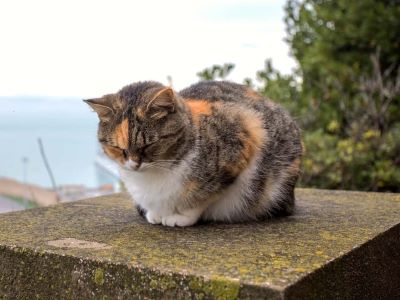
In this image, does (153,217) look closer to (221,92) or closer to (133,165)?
(133,165)

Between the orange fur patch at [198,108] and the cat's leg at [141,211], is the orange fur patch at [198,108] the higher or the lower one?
the higher one

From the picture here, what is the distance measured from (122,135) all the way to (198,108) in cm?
38

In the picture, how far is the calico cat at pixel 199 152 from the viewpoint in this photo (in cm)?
203

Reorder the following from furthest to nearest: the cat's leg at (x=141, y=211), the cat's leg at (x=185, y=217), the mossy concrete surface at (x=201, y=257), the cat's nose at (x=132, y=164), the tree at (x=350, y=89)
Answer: the tree at (x=350, y=89), the cat's leg at (x=141, y=211), the cat's leg at (x=185, y=217), the cat's nose at (x=132, y=164), the mossy concrete surface at (x=201, y=257)

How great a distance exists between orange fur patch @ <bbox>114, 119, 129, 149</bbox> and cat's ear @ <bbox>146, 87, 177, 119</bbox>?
93mm

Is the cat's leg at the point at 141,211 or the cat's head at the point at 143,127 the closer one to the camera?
the cat's head at the point at 143,127

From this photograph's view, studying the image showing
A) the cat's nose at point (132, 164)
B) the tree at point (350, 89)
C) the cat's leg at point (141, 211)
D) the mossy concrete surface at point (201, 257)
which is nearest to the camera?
the mossy concrete surface at point (201, 257)

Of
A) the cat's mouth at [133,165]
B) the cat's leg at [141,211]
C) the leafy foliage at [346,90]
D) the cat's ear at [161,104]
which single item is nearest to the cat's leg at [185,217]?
the cat's leg at [141,211]

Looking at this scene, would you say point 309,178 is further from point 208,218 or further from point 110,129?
point 110,129

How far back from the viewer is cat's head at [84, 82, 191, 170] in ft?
6.58

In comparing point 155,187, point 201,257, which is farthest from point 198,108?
point 201,257

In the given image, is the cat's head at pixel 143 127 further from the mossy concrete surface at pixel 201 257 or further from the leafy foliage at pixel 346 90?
the leafy foliage at pixel 346 90

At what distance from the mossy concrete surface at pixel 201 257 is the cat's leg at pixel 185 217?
39 mm


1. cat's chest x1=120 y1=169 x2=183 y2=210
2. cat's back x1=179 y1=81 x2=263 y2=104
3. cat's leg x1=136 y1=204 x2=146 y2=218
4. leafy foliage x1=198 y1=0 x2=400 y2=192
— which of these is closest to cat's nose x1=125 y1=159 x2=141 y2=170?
cat's chest x1=120 y1=169 x2=183 y2=210
